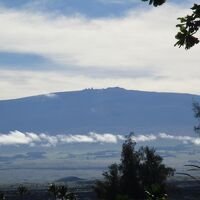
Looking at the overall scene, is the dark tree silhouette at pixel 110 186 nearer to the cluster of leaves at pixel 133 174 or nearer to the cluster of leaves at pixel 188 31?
the cluster of leaves at pixel 133 174

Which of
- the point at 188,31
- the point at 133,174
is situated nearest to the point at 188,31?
the point at 188,31

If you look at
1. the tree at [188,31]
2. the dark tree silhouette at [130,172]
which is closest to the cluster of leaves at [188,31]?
the tree at [188,31]

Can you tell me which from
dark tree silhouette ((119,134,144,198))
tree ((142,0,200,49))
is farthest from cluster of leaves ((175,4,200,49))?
dark tree silhouette ((119,134,144,198))

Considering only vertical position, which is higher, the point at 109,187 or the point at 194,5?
the point at 194,5

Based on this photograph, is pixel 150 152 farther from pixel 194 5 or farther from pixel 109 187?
pixel 194 5

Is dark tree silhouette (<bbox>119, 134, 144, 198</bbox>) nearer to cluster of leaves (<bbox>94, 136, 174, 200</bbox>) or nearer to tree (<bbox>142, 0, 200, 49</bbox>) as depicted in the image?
cluster of leaves (<bbox>94, 136, 174, 200</bbox>)

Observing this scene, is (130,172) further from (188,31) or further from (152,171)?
(188,31)

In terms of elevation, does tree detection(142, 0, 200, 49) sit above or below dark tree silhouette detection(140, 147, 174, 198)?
above

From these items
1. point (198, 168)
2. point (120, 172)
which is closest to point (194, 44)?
point (198, 168)
